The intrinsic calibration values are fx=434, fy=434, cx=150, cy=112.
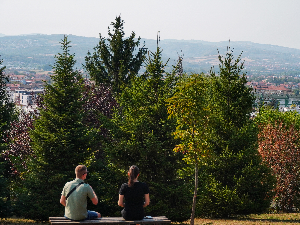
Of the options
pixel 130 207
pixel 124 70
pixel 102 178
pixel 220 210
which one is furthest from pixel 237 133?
pixel 124 70

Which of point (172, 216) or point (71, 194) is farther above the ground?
point (71, 194)

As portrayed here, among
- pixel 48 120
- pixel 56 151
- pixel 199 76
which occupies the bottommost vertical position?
pixel 56 151

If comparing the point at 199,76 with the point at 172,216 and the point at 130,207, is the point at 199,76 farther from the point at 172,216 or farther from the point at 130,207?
the point at 130,207

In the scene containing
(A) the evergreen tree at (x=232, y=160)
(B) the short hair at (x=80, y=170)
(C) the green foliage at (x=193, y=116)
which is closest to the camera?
(B) the short hair at (x=80, y=170)

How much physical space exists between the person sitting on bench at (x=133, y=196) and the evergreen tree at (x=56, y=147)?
8.67 m

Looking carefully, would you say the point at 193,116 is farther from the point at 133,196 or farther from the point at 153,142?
the point at 133,196

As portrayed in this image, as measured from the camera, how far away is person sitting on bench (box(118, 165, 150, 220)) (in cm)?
854

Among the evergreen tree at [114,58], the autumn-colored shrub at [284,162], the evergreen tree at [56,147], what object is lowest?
the autumn-colored shrub at [284,162]

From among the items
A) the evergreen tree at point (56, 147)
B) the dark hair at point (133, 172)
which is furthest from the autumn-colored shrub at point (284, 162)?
the dark hair at point (133, 172)

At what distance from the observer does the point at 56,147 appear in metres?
17.3

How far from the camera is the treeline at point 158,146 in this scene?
1582 centimetres

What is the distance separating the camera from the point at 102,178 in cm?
1841

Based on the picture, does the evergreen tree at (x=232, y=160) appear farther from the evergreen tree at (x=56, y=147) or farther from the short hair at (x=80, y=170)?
the short hair at (x=80, y=170)

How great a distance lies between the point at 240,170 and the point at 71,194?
13.4 m
